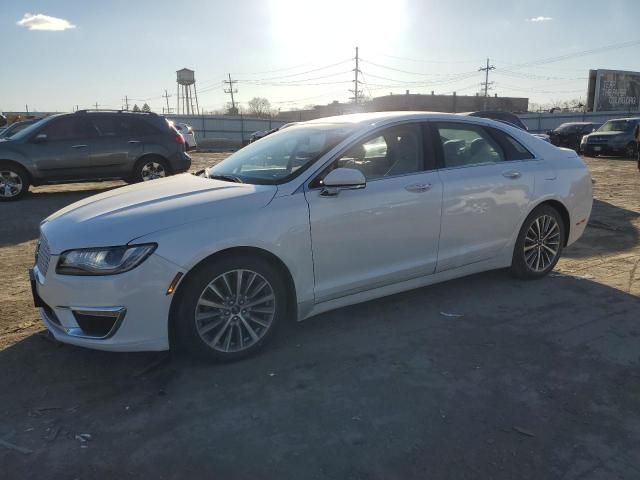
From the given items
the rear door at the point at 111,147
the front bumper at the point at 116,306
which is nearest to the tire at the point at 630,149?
the rear door at the point at 111,147

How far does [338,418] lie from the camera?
2.84m

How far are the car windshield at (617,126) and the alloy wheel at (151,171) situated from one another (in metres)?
18.8

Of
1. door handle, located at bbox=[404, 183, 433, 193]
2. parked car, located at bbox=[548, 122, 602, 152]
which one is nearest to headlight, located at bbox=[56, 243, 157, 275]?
door handle, located at bbox=[404, 183, 433, 193]

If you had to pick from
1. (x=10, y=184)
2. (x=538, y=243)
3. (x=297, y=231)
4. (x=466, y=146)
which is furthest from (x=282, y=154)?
(x=10, y=184)

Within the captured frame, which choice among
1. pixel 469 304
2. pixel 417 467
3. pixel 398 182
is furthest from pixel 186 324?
pixel 469 304

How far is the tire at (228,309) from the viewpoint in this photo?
323cm

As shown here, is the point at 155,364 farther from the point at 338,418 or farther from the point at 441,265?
the point at 441,265

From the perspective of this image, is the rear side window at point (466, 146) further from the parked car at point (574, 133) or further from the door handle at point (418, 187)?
the parked car at point (574, 133)

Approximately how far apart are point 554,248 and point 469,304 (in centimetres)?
132

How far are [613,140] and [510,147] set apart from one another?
18.9 metres

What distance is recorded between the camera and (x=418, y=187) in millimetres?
4070

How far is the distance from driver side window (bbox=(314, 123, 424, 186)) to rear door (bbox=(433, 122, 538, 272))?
9.0 inches

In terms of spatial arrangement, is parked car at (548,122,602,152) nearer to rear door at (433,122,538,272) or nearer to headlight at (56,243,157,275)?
rear door at (433,122,538,272)

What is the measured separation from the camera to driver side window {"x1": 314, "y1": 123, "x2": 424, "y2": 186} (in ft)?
12.9
